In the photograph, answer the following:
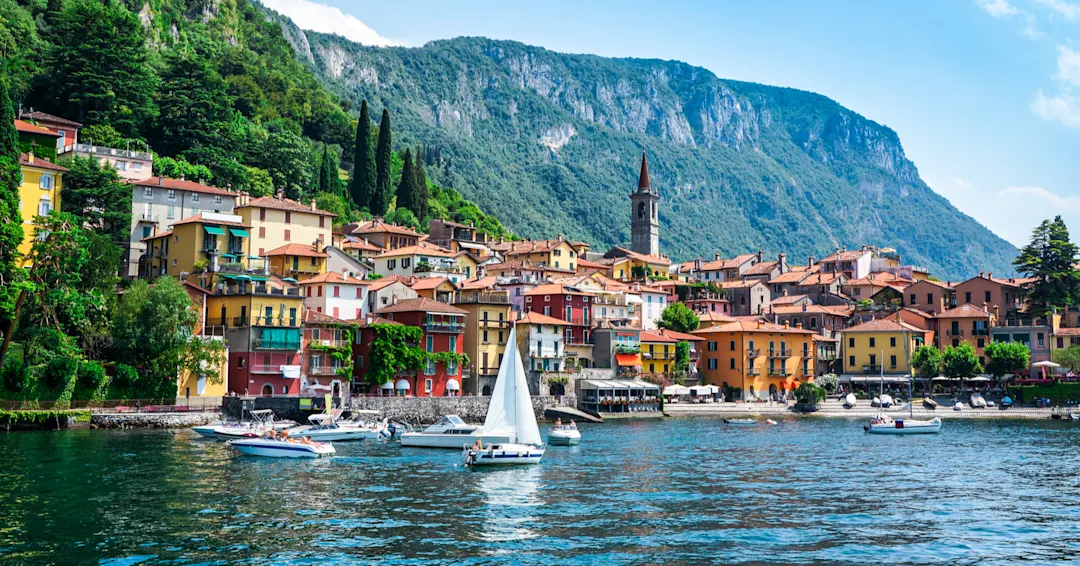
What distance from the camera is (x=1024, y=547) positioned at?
28.5 metres

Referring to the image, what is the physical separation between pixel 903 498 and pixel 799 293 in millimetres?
91717

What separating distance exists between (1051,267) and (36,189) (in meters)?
93.7

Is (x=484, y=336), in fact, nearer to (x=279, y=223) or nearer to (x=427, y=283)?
(x=427, y=283)

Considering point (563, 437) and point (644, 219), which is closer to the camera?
point (563, 437)

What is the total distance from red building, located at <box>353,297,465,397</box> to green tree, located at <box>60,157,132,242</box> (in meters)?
22.1

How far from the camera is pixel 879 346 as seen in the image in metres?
103

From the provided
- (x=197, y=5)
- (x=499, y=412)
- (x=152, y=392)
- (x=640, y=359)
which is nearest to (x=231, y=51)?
(x=197, y=5)

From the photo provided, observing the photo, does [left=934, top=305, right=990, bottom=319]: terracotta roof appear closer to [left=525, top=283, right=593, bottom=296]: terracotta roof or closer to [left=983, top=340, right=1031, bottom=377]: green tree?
[left=983, top=340, right=1031, bottom=377]: green tree

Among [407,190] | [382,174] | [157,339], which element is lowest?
[157,339]

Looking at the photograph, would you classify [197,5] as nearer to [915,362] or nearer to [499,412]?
[915,362]

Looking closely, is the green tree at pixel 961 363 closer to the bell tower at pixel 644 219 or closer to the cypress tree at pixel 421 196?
the cypress tree at pixel 421 196

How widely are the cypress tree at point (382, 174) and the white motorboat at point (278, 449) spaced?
8211 centimetres

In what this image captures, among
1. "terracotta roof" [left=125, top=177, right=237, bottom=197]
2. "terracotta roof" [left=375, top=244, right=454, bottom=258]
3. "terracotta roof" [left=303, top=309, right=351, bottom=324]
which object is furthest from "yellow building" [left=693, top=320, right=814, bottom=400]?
"terracotta roof" [left=125, top=177, right=237, bottom=197]

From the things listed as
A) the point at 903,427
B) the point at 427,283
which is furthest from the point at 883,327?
the point at 427,283
